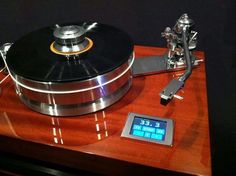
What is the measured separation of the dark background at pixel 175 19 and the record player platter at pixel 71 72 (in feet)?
0.96

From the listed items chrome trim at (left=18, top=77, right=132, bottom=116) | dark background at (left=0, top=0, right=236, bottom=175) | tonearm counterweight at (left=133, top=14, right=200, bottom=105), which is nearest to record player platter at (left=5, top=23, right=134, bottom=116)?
chrome trim at (left=18, top=77, right=132, bottom=116)

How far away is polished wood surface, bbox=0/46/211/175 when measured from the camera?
52 cm

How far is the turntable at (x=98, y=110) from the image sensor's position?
54 cm

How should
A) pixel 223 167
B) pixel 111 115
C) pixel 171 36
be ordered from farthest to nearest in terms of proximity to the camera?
pixel 223 167
pixel 171 36
pixel 111 115

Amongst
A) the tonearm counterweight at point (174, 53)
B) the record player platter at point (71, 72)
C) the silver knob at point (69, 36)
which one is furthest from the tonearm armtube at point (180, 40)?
the silver knob at point (69, 36)

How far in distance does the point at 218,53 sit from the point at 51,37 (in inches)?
23.0

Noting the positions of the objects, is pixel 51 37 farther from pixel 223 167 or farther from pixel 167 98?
pixel 223 167

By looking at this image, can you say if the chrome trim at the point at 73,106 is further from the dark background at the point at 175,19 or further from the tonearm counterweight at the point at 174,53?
the dark background at the point at 175,19

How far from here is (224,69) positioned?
98 cm

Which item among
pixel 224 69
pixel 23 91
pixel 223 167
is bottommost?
pixel 223 167

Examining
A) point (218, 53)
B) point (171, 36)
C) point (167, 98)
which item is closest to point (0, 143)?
point (167, 98)

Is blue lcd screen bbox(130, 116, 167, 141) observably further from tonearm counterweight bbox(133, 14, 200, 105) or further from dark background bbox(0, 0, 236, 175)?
dark background bbox(0, 0, 236, 175)

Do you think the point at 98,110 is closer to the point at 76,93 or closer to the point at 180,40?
the point at 76,93

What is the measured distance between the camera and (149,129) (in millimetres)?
573
